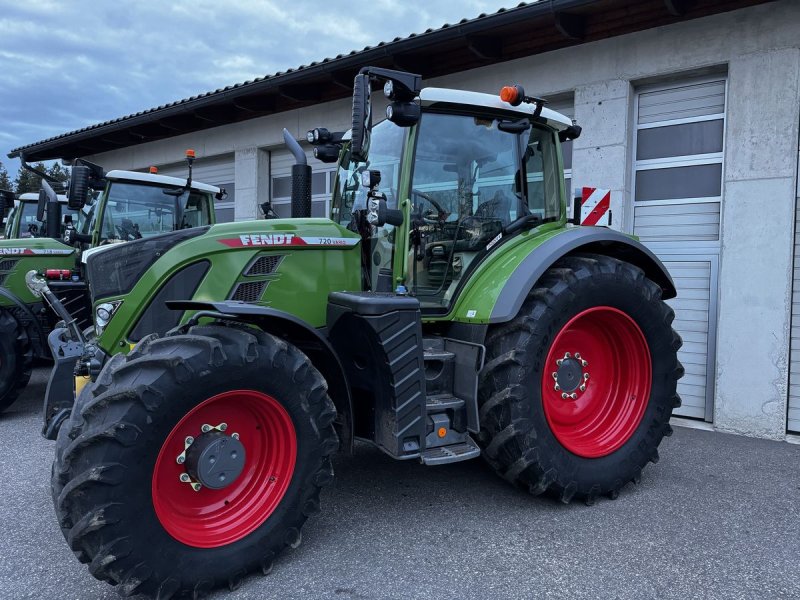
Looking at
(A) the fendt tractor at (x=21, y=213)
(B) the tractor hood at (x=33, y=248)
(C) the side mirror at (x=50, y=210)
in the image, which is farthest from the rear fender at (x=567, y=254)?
(A) the fendt tractor at (x=21, y=213)

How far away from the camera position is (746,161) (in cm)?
506

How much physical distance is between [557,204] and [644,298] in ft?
2.76

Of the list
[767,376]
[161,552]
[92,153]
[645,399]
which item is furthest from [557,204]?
[92,153]

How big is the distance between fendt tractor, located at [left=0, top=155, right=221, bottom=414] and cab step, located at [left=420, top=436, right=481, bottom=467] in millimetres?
4250

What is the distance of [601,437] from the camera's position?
3.72 m

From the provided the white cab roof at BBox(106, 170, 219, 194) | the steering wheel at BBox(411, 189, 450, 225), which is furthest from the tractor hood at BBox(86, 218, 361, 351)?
the white cab roof at BBox(106, 170, 219, 194)

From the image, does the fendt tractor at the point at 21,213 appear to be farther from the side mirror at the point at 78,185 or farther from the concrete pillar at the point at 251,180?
the side mirror at the point at 78,185

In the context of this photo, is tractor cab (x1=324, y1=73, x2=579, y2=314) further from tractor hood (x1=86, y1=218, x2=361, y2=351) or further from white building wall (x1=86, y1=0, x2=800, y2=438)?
white building wall (x1=86, y1=0, x2=800, y2=438)

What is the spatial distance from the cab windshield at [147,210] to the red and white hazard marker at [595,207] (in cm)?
430

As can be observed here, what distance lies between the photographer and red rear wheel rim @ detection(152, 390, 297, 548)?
8.05 feet

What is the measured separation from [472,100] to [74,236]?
5.00m

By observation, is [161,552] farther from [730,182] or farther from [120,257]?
[730,182]

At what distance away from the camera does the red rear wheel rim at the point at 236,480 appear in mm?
2453

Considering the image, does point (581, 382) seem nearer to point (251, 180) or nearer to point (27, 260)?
point (27, 260)
